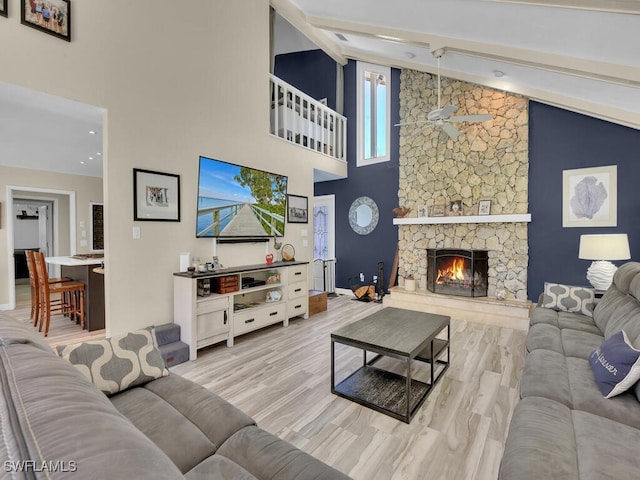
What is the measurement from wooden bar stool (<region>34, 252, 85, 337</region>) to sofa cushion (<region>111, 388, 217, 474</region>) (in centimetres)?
305

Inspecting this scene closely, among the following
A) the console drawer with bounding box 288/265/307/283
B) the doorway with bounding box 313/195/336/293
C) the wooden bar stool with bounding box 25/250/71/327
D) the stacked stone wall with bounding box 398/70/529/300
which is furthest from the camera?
the doorway with bounding box 313/195/336/293

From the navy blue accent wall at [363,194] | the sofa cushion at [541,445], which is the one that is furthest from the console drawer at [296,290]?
the sofa cushion at [541,445]

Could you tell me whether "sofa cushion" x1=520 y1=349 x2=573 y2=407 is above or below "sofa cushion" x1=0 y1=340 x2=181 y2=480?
below

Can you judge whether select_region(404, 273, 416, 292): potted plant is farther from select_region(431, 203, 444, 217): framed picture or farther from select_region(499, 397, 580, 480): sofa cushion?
select_region(499, 397, 580, 480): sofa cushion

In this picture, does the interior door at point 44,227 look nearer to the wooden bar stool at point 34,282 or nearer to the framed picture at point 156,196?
the wooden bar stool at point 34,282

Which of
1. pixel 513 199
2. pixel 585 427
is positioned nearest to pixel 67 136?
pixel 585 427

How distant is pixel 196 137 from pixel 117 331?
88.0 inches

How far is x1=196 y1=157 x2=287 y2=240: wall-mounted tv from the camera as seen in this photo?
368 cm

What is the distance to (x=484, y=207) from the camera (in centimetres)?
482

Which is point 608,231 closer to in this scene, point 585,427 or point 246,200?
point 585,427

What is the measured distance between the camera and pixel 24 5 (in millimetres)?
2346

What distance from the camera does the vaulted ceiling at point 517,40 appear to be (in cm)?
233

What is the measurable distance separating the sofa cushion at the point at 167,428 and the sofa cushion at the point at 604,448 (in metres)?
1.42

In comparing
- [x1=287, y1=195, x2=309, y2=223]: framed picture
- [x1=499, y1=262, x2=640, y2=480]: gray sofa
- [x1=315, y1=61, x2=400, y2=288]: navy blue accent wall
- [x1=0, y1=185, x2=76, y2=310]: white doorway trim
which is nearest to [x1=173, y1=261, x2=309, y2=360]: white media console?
[x1=287, y1=195, x2=309, y2=223]: framed picture
